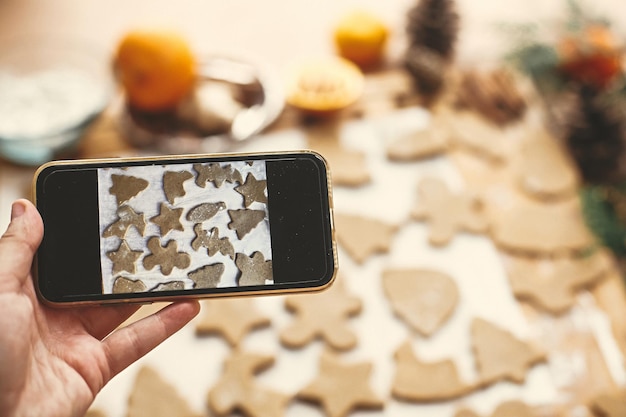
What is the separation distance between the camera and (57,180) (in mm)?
873

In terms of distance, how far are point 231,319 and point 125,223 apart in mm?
367

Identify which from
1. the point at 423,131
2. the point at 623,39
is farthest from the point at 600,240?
the point at 623,39

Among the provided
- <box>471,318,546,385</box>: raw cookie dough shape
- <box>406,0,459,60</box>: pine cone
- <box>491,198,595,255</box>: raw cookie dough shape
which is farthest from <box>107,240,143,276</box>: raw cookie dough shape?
<box>406,0,459,60</box>: pine cone

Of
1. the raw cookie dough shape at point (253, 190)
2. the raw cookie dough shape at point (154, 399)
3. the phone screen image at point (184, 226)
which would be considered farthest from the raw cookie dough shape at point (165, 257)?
the raw cookie dough shape at point (154, 399)

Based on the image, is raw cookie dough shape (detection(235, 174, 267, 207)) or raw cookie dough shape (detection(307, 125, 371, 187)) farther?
raw cookie dough shape (detection(307, 125, 371, 187))

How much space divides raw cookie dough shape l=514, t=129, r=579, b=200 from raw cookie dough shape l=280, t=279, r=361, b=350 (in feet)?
1.59

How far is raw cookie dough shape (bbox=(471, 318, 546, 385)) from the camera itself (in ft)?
3.74

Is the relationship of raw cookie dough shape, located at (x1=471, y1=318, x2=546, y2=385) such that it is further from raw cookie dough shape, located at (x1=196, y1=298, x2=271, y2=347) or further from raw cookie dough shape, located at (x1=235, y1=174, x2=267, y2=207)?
raw cookie dough shape, located at (x1=235, y1=174, x2=267, y2=207)

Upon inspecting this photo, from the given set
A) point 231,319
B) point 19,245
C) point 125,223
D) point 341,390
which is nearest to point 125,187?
point 125,223

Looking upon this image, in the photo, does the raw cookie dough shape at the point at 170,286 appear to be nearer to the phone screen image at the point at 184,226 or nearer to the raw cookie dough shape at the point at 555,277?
the phone screen image at the point at 184,226

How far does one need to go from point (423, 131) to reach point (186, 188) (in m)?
0.71

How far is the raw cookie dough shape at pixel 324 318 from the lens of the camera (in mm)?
1171

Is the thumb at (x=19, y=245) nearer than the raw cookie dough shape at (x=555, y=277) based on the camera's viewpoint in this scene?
Yes

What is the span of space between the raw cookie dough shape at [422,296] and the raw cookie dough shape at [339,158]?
0.74 ft
